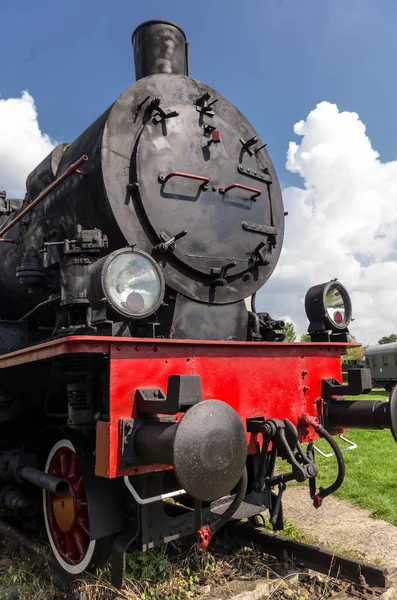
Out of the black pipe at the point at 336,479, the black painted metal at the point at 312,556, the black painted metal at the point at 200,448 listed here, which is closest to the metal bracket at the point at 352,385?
the black pipe at the point at 336,479

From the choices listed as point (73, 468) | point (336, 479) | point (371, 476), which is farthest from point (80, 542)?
point (371, 476)

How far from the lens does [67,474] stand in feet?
9.93

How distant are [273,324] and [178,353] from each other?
4.99 feet

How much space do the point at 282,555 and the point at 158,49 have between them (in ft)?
12.5

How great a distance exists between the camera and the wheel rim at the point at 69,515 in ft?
9.32

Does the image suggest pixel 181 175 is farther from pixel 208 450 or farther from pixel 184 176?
pixel 208 450

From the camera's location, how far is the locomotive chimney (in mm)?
3992

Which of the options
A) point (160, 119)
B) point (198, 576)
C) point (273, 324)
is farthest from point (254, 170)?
point (198, 576)

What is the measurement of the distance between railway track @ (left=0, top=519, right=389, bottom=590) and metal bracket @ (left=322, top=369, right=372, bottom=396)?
961 millimetres

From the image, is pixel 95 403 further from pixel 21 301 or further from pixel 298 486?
→ pixel 298 486

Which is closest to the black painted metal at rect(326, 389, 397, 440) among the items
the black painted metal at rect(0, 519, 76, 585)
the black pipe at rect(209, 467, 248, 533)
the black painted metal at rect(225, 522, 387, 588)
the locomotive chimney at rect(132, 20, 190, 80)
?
the black painted metal at rect(225, 522, 387, 588)

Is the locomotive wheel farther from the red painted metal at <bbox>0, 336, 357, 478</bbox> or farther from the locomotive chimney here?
the locomotive chimney

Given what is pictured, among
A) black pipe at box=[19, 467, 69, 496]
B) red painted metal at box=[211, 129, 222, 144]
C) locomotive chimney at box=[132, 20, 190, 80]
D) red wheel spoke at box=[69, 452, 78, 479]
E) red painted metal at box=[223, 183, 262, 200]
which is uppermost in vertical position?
locomotive chimney at box=[132, 20, 190, 80]

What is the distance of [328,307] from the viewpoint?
12.1ft
